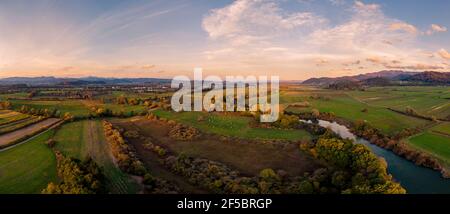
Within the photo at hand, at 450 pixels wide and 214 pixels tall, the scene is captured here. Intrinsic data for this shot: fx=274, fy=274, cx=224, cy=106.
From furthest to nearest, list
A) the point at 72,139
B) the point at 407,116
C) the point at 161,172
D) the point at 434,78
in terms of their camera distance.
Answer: the point at 434,78, the point at 407,116, the point at 72,139, the point at 161,172

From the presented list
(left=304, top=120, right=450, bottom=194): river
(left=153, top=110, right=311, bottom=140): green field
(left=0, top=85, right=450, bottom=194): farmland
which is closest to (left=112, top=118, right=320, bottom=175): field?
(left=0, top=85, right=450, bottom=194): farmland

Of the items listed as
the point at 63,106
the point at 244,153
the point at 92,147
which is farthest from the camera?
the point at 63,106

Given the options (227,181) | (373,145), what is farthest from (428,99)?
(227,181)

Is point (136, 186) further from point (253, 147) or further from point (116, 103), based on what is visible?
point (116, 103)

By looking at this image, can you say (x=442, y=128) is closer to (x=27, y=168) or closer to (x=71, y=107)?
(x=27, y=168)

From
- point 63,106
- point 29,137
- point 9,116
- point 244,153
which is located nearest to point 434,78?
point 244,153

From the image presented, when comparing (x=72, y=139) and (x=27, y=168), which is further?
(x=72, y=139)
